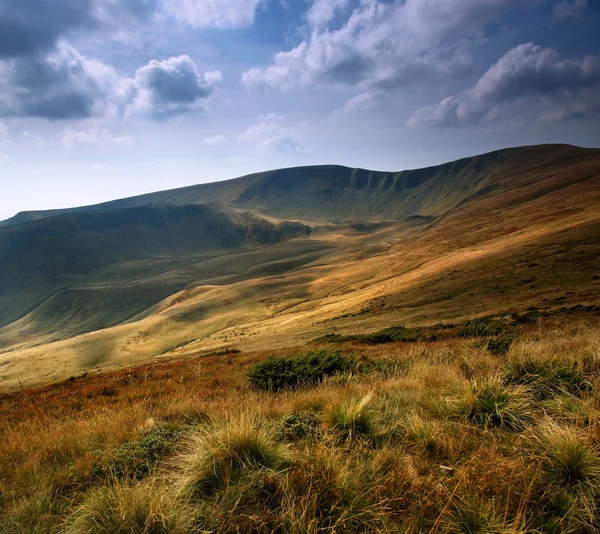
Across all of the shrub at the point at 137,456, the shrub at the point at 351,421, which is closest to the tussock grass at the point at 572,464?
the shrub at the point at 351,421

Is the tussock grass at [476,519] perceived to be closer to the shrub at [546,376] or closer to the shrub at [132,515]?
the shrub at [132,515]

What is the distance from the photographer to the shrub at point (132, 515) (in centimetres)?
277

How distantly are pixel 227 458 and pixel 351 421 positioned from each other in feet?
5.54

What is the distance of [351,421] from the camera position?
4445 mm

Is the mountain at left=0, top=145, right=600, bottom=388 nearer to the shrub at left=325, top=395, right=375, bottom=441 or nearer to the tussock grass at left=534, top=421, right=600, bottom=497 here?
the shrub at left=325, top=395, right=375, bottom=441

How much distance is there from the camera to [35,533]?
2.96 metres

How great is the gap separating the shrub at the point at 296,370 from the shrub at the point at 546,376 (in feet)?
15.0

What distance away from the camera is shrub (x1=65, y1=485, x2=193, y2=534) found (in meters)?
2.77

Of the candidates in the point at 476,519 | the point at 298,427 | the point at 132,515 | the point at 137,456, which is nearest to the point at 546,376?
the point at 476,519

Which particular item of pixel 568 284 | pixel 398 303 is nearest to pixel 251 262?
pixel 398 303

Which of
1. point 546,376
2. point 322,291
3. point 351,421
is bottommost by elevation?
point 322,291

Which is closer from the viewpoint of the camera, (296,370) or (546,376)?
(546,376)

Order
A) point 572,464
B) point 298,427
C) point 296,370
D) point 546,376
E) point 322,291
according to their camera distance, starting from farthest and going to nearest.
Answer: point 322,291 → point 296,370 → point 546,376 → point 298,427 → point 572,464

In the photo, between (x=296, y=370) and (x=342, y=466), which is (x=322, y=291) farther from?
(x=342, y=466)
